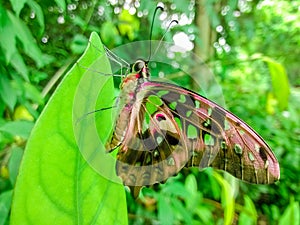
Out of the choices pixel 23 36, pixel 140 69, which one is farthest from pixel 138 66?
pixel 23 36

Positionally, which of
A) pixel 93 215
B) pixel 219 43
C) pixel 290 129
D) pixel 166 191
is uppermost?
pixel 219 43

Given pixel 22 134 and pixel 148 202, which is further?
pixel 148 202

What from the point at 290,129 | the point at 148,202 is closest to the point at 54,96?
the point at 148,202

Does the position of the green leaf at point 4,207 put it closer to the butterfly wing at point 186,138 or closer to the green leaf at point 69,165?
the butterfly wing at point 186,138

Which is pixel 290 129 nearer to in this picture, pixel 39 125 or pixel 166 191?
pixel 166 191

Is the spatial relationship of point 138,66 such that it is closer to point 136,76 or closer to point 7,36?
point 136,76

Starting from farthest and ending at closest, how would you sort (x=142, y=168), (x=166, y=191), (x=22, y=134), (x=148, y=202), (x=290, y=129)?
(x=290, y=129) → (x=148, y=202) → (x=166, y=191) → (x=22, y=134) → (x=142, y=168)

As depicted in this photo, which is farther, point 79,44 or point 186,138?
point 79,44
